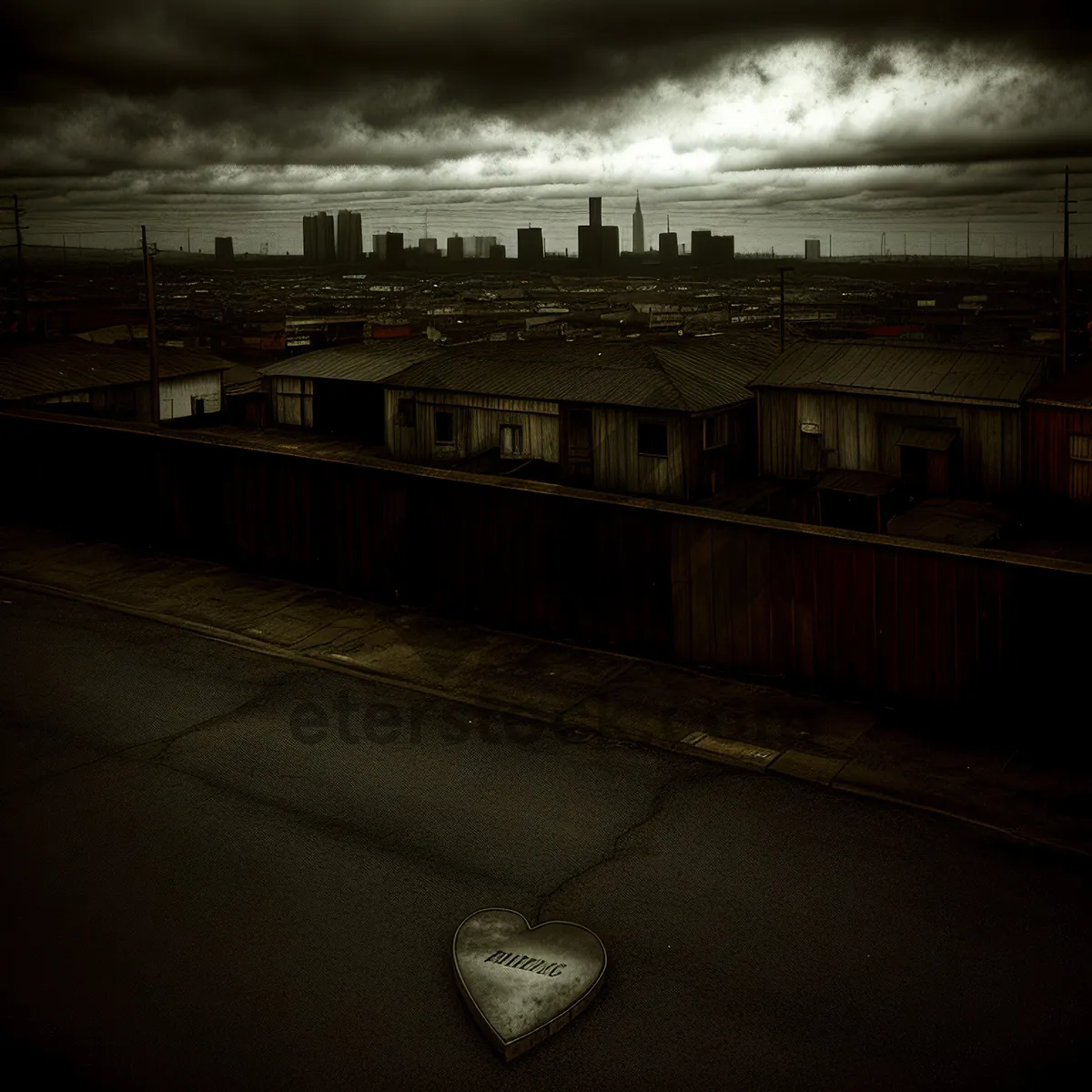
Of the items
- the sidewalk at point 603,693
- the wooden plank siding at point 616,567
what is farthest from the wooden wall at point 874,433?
the sidewalk at point 603,693

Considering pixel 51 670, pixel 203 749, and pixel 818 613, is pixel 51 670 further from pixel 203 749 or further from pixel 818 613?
pixel 818 613

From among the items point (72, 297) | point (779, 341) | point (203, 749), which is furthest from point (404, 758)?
point (72, 297)

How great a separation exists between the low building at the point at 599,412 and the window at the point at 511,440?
0.04 m

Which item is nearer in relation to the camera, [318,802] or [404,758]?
[318,802]

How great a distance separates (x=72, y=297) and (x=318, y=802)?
13291cm

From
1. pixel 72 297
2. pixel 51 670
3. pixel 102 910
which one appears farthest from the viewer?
pixel 72 297

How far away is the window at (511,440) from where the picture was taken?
38.7m

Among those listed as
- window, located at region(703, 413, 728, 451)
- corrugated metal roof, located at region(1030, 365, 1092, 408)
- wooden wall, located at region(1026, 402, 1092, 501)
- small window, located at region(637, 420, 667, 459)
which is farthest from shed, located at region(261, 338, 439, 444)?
corrugated metal roof, located at region(1030, 365, 1092, 408)

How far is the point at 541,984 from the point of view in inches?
291

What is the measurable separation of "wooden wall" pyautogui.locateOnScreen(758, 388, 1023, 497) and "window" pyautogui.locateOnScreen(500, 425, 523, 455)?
881 cm

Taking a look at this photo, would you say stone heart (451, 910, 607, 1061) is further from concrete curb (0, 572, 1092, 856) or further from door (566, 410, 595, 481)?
door (566, 410, 595, 481)

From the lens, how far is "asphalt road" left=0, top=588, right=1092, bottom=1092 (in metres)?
6.76

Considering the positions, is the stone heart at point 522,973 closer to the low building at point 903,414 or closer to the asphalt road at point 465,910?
the asphalt road at point 465,910

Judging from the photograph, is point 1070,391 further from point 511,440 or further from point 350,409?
point 350,409
